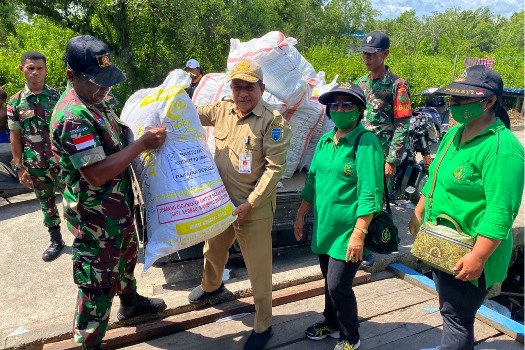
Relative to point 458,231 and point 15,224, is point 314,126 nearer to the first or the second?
point 458,231

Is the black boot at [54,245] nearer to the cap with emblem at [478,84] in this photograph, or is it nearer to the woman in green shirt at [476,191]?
the woman in green shirt at [476,191]

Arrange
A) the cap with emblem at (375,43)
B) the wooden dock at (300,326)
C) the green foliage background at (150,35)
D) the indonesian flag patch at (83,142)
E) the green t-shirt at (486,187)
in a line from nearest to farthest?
the green t-shirt at (486,187), the indonesian flag patch at (83,142), the wooden dock at (300,326), the cap with emblem at (375,43), the green foliage background at (150,35)

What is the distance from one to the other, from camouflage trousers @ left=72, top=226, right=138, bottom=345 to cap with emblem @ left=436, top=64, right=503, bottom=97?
1.76 m

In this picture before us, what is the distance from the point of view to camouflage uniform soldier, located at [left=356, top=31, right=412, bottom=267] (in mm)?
3422

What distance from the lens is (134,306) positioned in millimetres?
2670

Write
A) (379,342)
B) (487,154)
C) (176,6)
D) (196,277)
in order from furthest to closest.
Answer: (176,6) → (196,277) → (379,342) → (487,154)

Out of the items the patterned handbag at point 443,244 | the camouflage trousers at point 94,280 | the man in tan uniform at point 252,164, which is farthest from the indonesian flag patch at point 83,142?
the patterned handbag at point 443,244

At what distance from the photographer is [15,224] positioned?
183 inches

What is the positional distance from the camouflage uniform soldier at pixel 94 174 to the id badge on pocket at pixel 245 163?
0.44 meters

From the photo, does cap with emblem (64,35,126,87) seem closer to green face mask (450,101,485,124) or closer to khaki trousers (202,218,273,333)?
khaki trousers (202,218,273,333)

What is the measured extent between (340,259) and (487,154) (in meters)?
0.89

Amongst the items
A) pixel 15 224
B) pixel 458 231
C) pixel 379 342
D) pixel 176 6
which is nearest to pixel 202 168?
pixel 458 231

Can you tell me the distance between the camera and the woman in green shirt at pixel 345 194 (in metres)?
2.13

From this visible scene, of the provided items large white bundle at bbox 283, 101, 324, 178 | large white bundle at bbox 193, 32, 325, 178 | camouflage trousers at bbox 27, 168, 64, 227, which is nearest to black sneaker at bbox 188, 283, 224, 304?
large white bundle at bbox 193, 32, 325, 178
